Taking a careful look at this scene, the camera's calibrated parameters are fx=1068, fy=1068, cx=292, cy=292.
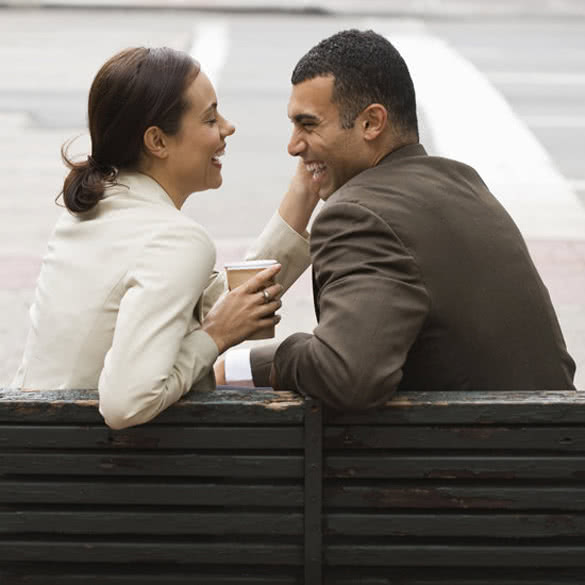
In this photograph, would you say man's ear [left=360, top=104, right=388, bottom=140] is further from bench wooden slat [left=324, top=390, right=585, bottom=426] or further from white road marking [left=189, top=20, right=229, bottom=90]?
white road marking [left=189, top=20, right=229, bottom=90]

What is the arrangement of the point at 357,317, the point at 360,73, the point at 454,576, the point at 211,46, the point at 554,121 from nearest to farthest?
the point at 357,317, the point at 454,576, the point at 360,73, the point at 554,121, the point at 211,46

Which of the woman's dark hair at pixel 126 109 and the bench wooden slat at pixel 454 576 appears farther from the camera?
the woman's dark hair at pixel 126 109

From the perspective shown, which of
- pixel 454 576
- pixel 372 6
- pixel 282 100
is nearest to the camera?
pixel 454 576

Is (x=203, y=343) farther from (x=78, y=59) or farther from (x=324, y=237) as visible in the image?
(x=78, y=59)

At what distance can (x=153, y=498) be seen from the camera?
2.47 meters

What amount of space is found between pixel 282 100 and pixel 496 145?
3.15 m

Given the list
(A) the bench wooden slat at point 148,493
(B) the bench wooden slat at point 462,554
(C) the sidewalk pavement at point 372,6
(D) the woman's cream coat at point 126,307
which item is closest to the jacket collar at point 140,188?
(D) the woman's cream coat at point 126,307

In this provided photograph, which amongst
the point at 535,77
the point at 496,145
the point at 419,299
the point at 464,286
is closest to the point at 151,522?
the point at 419,299

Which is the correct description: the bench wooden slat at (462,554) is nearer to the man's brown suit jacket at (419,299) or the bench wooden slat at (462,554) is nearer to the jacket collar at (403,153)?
the man's brown suit jacket at (419,299)

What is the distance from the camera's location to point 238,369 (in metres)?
3.50

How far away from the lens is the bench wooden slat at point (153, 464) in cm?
242

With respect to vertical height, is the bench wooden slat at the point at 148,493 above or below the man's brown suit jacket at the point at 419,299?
below

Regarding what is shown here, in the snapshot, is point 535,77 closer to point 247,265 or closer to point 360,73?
point 360,73

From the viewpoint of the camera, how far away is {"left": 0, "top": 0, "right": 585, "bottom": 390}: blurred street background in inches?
303
